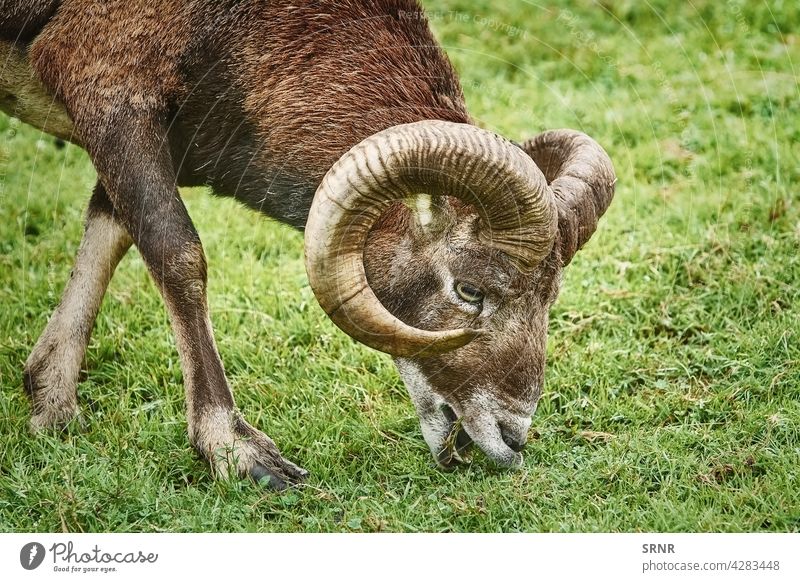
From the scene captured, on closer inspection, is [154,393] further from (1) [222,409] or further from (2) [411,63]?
(2) [411,63]

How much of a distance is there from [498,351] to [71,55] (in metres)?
2.51

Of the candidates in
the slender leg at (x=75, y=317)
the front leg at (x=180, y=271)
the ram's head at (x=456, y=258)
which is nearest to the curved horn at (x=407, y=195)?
the ram's head at (x=456, y=258)

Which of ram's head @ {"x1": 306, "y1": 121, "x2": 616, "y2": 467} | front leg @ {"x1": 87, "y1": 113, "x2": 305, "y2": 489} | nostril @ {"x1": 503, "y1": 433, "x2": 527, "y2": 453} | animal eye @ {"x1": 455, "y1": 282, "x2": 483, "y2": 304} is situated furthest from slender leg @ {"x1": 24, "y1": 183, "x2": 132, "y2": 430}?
nostril @ {"x1": 503, "y1": 433, "x2": 527, "y2": 453}

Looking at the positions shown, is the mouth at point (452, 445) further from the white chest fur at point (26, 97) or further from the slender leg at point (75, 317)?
the white chest fur at point (26, 97)


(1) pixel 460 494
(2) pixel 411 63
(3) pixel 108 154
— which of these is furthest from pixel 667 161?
(3) pixel 108 154

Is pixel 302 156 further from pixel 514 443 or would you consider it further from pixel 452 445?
pixel 514 443

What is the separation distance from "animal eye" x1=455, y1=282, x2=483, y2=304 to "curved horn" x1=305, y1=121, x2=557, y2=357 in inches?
8.2

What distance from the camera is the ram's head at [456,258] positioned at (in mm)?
4496

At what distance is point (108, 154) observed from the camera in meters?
4.98

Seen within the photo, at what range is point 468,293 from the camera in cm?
496
